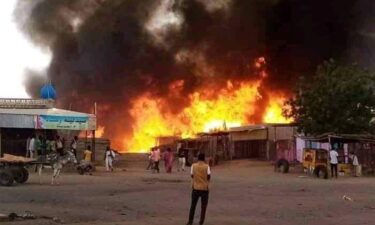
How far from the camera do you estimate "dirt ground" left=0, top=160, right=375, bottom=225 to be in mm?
14922

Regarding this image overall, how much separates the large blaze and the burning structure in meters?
0.09

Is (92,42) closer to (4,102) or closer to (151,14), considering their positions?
(151,14)

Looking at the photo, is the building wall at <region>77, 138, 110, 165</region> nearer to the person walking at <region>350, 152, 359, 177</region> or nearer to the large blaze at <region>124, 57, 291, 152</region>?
the large blaze at <region>124, 57, 291, 152</region>

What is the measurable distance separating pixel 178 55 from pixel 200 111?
5580 mm

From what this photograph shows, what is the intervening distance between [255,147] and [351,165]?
13949 millimetres

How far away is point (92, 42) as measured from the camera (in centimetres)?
5809

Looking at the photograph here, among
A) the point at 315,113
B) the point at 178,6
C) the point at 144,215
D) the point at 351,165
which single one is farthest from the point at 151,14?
the point at 144,215

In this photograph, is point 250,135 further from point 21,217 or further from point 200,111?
point 21,217

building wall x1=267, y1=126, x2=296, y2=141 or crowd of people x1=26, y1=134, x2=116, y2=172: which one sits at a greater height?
building wall x1=267, y1=126, x2=296, y2=141

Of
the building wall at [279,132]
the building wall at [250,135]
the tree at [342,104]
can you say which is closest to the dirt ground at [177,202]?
the tree at [342,104]

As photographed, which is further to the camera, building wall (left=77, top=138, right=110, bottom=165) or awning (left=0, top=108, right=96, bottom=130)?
building wall (left=77, top=138, right=110, bottom=165)

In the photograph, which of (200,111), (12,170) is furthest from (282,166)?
(200,111)

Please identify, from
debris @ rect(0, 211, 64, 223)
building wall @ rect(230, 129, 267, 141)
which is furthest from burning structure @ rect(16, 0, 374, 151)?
debris @ rect(0, 211, 64, 223)

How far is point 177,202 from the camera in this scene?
741 inches
